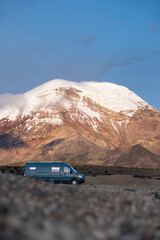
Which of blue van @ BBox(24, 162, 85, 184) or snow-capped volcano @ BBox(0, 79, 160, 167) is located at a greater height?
snow-capped volcano @ BBox(0, 79, 160, 167)

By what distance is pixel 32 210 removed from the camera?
6.84 meters

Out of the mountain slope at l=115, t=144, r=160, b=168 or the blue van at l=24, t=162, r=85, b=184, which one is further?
the mountain slope at l=115, t=144, r=160, b=168

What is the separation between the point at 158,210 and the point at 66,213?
8.47ft

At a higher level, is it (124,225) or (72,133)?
(72,133)

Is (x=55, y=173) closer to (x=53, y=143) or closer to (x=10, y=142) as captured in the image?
(x=53, y=143)

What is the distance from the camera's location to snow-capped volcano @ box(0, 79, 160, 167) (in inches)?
4724

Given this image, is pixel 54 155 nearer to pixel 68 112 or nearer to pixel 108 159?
pixel 108 159

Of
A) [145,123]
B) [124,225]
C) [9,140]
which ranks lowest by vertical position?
[124,225]

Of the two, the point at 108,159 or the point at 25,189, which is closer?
the point at 25,189

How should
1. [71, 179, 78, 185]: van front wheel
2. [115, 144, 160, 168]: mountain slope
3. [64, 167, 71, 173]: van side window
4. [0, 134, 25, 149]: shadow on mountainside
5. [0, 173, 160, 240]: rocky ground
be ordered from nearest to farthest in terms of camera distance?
1. [0, 173, 160, 240]: rocky ground
2. [71, 179, 78, 185]: van front wheel
3. [64, 167, 71, 173]: van side window
4. [115, 144, 160, 168]: mountain slope
5. [0, 134, 25, 149]: shadow on mountainside

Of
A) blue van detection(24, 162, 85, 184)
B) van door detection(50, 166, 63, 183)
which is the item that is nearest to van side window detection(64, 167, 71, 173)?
blue van detection(24, 162, 85, 184)

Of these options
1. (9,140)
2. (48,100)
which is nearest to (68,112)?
(48,100)

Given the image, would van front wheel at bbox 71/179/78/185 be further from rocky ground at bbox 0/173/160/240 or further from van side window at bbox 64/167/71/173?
rocky ground at bbox 0/173/160/240

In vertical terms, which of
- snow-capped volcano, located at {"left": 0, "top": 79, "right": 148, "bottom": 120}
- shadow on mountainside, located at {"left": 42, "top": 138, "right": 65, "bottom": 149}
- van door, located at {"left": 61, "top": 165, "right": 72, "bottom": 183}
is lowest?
van door, located at {"left": 61, "top": 165, "right": 72, "bottom": 183}
